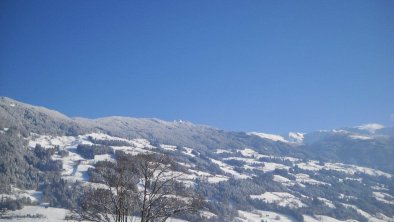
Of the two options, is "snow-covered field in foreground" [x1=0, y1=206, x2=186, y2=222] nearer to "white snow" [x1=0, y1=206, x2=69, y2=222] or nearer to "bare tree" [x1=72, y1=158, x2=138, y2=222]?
"white snow" [x1=0, y1=206, x2=69, y2=222]

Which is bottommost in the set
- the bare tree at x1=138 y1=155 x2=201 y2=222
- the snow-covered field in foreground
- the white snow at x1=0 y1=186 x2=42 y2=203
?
the snow-covered field in foreground

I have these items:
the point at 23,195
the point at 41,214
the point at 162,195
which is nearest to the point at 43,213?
the point at 41,214

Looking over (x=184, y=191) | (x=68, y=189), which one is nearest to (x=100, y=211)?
(x=184, y=191)

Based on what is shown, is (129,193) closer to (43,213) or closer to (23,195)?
(43,213)

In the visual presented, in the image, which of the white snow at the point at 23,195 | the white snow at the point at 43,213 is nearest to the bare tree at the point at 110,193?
the white snow at the point at 43,213

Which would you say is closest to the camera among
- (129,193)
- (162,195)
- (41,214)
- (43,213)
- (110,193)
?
(110,193)

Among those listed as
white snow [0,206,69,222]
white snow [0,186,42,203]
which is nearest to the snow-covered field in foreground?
white snow [0,206,69,222]

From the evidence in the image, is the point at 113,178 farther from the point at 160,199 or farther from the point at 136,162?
the point at 160,199

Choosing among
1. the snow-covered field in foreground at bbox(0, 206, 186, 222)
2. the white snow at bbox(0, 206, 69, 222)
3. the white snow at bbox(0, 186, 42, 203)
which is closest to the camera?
the snow-covered field in foreground at bbox(0, 206, 186, 222)

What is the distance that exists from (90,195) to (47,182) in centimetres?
17810

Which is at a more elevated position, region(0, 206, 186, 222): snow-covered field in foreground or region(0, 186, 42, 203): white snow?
region(0, 186, 42, 203): white snow

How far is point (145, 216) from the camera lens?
35781mm

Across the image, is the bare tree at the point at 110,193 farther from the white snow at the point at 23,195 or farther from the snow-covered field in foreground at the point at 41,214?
the white snow at the point at 23,195

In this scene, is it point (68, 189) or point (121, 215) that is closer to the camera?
point (121, 215)
